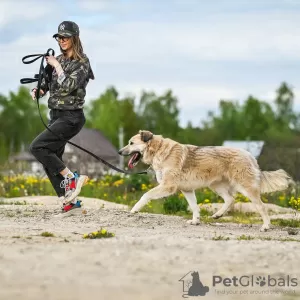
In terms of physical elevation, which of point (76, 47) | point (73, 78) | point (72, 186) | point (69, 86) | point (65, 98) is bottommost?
point (72, 186)

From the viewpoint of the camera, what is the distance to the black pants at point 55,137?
12.4 metres

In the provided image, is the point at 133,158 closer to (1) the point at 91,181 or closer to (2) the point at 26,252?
(2) the point at 26,252

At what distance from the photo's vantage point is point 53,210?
13.9 meters

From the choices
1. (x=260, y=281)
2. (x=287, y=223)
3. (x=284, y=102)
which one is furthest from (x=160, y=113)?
(x=260, y=281)

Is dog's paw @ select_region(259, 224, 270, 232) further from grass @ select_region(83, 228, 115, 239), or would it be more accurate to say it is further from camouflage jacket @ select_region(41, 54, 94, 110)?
grass @ select_region(83, 228, 115, 239)

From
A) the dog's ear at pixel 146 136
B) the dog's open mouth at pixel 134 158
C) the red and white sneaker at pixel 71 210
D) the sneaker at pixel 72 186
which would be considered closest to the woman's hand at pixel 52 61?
the sneaker at pixel 72 186

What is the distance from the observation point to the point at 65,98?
12328 mm

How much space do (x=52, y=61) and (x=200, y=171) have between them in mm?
2829

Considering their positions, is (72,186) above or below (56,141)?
below

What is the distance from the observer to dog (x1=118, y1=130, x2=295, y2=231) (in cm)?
1263

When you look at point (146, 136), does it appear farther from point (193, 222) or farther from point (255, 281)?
point (255, 281)

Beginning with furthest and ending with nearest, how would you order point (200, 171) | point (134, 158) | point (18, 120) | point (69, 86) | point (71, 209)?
point (18, 120)
point (134, 158)
point (71, 209)
point (200, 171)
point (69, 86)

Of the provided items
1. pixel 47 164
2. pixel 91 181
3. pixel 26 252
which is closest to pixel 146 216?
pixel 47 164

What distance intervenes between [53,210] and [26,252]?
587 cm
